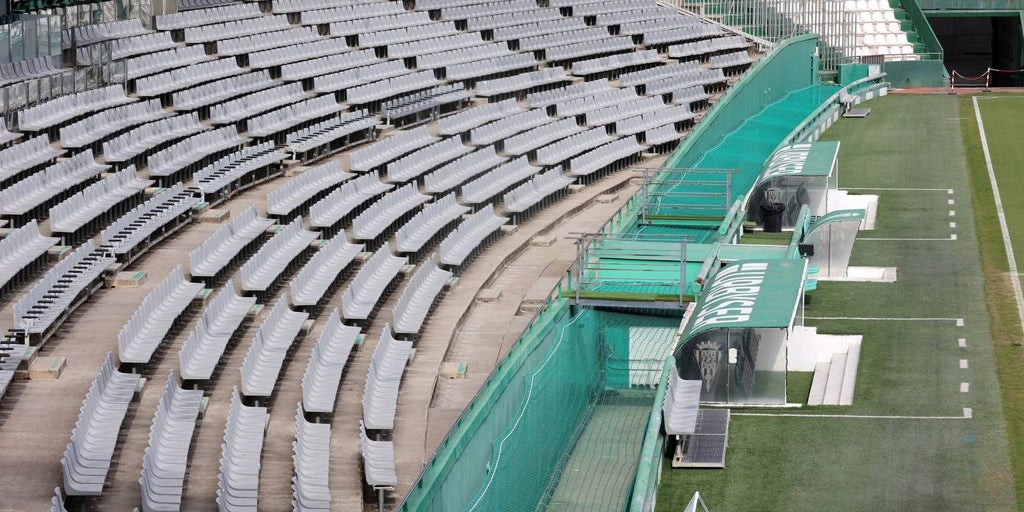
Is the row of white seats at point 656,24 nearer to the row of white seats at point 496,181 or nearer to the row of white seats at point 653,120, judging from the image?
the row of white seats at point 653,120

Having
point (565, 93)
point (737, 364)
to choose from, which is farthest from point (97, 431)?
point (565, 93)

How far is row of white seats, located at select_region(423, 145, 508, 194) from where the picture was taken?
81.3 feet

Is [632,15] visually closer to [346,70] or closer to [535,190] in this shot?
[346,70]

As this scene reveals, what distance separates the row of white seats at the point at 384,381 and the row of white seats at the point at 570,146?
10832 millimetres

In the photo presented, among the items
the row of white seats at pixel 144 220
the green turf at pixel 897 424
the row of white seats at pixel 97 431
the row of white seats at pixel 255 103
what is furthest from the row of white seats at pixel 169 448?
the row of white seats at pixel 255 103

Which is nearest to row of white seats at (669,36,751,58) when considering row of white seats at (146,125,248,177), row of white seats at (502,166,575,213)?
row of white seats at (502,166,575,213)

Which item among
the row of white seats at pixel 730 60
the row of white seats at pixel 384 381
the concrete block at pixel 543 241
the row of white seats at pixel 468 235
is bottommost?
the concrete block at pixel 543 241

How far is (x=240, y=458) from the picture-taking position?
13.4m

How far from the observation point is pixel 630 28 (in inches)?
1528

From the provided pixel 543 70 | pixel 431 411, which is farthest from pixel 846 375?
pixel 543 70

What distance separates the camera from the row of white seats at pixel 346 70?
1128 inches

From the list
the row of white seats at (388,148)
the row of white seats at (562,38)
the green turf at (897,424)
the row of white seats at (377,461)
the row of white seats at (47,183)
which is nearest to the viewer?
the row of white seats at (377,461)

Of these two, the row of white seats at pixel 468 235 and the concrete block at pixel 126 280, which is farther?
the row of white seats at pixel 468 235

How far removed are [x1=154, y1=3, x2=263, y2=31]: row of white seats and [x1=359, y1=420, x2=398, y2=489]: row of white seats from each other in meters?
15.6
